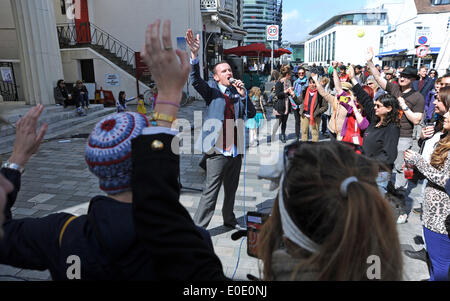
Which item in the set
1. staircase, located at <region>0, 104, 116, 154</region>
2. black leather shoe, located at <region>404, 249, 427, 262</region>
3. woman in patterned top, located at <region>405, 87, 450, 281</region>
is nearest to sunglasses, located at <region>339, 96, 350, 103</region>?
woman in patterned top, located at <region>405, 87, 450, 281</region>

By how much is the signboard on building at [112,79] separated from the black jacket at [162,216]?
16.2 m

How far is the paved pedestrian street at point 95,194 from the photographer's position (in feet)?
10.7

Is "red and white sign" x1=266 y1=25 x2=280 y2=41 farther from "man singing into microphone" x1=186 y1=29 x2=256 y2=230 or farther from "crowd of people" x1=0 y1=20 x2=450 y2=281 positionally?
"crowd of people" x1=0 y1=20 x2=450 y2=281

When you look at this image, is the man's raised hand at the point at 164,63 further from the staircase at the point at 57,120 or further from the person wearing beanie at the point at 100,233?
the staircase at the point at 57,120

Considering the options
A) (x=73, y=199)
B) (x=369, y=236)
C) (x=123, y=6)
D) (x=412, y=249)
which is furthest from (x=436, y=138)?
(x=123, y=6)

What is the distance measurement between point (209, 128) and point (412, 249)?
2.83 m

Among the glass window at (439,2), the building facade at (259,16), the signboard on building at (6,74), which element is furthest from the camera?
the building facade at (259,16)

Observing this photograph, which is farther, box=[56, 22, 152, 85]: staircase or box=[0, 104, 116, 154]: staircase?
box=[56, 22, 152, 85]: staircase

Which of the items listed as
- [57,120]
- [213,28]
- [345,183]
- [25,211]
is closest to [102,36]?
[213,28]

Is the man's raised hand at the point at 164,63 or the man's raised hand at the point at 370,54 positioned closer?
the man's raised hand at the point at 164,63

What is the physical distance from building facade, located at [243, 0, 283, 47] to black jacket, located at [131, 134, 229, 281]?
110 metres

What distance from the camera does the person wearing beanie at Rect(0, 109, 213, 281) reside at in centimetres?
102

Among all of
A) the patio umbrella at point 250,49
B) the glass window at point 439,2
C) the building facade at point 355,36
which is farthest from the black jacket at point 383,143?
the building facade at point 355,36
